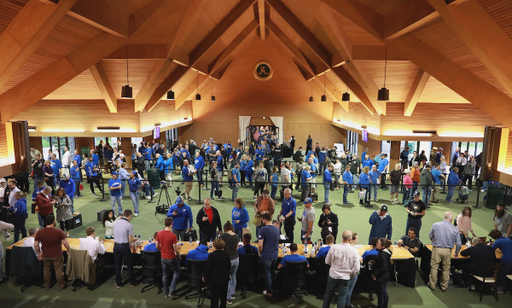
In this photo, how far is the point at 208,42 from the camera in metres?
13.5

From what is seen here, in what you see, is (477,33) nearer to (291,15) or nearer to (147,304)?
(147,304)

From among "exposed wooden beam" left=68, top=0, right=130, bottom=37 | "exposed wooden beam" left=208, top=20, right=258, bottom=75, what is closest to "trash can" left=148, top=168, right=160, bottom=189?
"exposed wooden beam" left=68, top=0, right=130, bottom=37

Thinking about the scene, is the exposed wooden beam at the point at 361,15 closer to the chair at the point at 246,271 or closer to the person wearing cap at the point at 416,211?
A: the person wearing cap at the point at 416,211

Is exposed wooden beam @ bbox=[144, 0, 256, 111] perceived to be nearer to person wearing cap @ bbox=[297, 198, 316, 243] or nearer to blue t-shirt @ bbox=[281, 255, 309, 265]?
person wearing cap @ bbox=[297, 198, 316, 243]

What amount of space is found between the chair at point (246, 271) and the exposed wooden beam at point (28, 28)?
17.5 feet

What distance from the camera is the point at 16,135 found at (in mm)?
7633

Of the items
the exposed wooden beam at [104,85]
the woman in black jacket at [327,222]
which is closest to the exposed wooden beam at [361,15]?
the woman in black jacket at [327,222]

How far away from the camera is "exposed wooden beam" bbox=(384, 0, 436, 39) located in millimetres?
6730

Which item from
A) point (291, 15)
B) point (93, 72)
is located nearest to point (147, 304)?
point (93, 72)

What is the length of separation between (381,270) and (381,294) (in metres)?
0.42

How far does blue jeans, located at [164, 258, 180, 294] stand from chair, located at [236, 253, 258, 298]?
1044 mm

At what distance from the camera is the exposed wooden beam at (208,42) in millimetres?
12750

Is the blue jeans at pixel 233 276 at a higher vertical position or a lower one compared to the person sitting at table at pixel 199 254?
lower

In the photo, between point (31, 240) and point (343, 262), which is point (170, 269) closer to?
point (31, 240)
